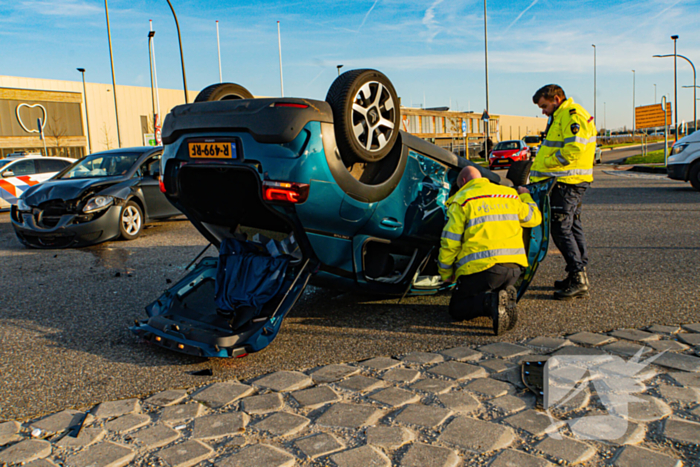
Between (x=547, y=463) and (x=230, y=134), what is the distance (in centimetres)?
277

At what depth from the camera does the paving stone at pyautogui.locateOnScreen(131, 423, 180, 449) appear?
2623mm

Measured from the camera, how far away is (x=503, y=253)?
4.32 m

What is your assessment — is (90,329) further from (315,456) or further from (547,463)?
(547,463)

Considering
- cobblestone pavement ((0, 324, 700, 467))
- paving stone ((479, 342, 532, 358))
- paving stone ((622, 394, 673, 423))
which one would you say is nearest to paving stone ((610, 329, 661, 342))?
cobblestone pavement ((0, 324, 700, 467))

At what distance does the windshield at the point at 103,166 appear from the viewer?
9.64 meters

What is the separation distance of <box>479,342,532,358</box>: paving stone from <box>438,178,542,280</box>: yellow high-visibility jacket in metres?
0.68

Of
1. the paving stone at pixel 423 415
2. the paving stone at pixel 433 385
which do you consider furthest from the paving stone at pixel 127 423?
the paving stone at pixel 433 385

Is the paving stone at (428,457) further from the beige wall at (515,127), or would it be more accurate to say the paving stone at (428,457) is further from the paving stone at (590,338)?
the beige wall at (515,127)

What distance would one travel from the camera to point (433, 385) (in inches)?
127

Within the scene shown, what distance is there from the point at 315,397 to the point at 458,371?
92 centimetres

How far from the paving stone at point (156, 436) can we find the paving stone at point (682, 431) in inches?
91.2

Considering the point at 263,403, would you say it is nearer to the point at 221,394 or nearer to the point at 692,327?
the point at 221,394

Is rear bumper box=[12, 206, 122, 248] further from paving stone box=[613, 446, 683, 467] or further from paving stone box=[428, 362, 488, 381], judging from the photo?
paving stone box=[613, 446, 683, 467]

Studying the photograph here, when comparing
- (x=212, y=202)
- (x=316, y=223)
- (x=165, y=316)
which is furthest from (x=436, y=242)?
(x=165, y=316)
